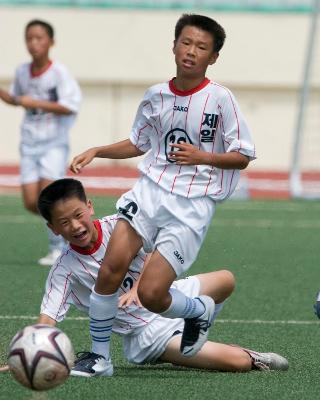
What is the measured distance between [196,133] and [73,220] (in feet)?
2.67

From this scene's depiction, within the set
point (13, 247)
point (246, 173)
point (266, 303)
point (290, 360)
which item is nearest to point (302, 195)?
point (246, 173)

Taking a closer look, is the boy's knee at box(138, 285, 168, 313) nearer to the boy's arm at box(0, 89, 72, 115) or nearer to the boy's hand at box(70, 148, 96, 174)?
the boy's hand at box(70, 148, 96, 174)

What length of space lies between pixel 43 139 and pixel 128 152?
495 centimetres

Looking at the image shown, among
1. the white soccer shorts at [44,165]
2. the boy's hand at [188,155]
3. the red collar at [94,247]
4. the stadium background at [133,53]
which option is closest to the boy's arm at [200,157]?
the boy's hand at [188,155]

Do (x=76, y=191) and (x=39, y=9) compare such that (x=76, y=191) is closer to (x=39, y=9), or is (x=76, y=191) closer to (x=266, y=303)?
(x=266, y=303)

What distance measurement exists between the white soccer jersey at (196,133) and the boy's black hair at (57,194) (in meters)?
0.46

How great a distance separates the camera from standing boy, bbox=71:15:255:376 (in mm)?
6164

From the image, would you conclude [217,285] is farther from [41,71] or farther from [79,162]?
[41,71]

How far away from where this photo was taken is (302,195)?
17.4 meters

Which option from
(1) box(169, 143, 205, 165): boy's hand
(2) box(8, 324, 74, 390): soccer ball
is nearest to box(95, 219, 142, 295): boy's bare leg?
(1) box(169, 143, 205, 165): boy's hand

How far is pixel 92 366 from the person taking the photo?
6.14m

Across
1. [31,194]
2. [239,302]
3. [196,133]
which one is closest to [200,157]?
[196,133]

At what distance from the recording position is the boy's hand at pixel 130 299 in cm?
633

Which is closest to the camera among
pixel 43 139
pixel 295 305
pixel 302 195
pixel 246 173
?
pixel 295 305
